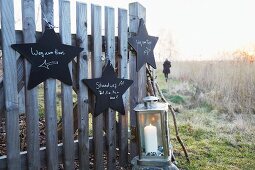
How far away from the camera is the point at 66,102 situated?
3.12m

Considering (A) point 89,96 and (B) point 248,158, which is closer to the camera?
(A) point 89,96

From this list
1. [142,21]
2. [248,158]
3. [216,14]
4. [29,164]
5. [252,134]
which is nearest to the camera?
[29,164]

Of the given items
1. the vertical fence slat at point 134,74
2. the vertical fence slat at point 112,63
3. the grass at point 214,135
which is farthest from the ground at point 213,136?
the vertical fence slat at point 112,63

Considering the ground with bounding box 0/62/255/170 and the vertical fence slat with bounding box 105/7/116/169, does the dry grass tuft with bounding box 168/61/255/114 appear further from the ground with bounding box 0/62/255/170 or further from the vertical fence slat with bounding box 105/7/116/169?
the vertical fence slat with bounding box 105/7/116/169

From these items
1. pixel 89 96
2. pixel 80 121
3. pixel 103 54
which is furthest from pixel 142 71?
pixel 80 121

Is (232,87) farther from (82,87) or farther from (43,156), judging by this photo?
(43,156)

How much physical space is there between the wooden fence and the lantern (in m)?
0.66

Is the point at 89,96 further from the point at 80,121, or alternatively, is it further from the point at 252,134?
the point at 252,134

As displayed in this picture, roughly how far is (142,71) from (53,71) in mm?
1380

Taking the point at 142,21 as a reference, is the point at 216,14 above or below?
above

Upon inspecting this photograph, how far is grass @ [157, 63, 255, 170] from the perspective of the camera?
171 inches

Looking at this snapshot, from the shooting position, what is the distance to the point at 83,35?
3199 millimetres

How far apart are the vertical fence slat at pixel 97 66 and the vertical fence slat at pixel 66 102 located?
0.33 m

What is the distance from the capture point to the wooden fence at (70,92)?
107 inches
